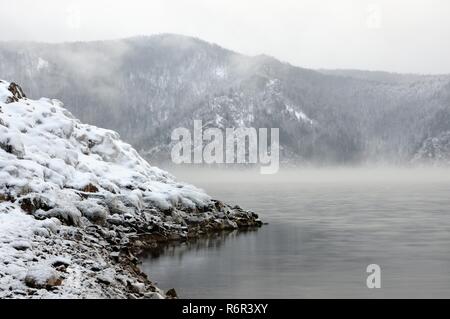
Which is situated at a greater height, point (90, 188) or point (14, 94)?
point (14, 94)

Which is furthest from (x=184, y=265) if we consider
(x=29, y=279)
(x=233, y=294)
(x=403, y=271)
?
(x=29, y=279)

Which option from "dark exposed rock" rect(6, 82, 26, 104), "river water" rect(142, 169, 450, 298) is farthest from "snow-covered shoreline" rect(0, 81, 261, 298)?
"river water" rect(142, 169, 450, 298)

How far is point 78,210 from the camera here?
1731 inches

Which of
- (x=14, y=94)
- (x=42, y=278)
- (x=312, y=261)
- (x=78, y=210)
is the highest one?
(x=14, y=94)

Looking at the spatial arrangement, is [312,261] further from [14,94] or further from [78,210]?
[14,94]

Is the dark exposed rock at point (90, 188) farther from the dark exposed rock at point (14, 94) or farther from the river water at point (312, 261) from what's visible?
the dark exposed rock at point (14, 94)

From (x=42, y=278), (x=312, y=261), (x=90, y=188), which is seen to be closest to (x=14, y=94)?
(x=90, y=188)

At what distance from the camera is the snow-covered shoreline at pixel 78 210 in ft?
91.8

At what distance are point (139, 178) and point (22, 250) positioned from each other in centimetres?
3627

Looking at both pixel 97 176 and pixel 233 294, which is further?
pixel 97 176

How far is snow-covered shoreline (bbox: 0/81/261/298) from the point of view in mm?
27984

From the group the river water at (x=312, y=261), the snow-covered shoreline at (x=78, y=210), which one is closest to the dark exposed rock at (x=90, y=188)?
the snow-covered shoreline at (x=78, y=210)
